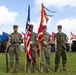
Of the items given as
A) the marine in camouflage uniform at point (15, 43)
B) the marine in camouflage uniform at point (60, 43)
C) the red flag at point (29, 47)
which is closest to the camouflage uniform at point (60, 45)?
the marine in camouflage uniform at point (60, 43)

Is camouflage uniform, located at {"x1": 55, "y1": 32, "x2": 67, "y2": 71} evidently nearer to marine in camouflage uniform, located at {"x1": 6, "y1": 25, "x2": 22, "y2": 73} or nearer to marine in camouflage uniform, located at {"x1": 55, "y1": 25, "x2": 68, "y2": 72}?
marine in camouflage uniform, located at {"x1": 55, "y1": 25, "x2": 68, "y2": 72}

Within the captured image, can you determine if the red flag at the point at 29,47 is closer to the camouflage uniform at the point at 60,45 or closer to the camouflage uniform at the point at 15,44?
the camouflage uniform at the point at 15,44

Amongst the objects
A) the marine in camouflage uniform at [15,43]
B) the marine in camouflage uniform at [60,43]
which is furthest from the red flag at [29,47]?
the marine in camouflage uniform at [60,43]

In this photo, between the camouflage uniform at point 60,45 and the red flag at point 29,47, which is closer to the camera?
the red flag at point 29,47

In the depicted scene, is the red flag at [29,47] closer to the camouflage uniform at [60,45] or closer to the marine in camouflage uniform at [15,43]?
the marine in camouflage uniform at [15,43]

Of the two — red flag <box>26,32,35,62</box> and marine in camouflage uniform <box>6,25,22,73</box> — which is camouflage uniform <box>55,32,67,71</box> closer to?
red flag <box>26,32,35,62</box>

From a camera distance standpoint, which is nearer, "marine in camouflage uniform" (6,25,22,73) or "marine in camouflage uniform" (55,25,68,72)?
"marine in camouflage uniform" (6,25,22,73)

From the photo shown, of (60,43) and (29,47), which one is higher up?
(60,43)

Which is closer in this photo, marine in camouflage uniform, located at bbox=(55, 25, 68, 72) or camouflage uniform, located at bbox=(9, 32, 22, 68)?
camouflage uniform, located at bbox=(9, 32, 22, 68)

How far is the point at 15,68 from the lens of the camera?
51.4 ft

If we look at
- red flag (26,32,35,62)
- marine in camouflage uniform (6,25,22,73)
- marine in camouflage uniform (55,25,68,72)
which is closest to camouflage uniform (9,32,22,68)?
marine in camouflage uniform (6,25,22,73)

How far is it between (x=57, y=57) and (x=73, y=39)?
2832 cm

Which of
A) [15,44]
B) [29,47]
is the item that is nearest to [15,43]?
[15,44]

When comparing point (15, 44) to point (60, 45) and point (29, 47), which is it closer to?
point (29, 47)
